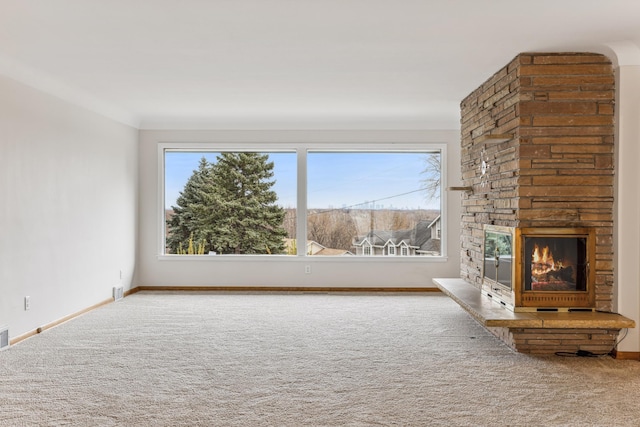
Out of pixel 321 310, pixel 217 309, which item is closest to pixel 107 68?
pixel 217 309

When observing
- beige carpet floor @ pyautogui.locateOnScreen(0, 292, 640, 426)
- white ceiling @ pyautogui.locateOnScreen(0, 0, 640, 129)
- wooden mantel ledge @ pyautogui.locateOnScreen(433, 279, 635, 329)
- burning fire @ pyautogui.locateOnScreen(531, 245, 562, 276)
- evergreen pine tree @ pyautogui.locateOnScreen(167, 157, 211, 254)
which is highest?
white ceiling @ pyautogui.locateOnScreen(0, 0, 640, 129)

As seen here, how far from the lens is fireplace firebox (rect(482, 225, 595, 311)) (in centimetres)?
392

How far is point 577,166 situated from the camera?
3.98 meters

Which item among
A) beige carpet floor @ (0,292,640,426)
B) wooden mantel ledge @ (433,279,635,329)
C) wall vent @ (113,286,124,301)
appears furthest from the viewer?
wall vent @ (113,286,124,301)

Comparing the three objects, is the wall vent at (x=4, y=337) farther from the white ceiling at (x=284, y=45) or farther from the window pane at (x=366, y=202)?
the window pane at (x=366, y=202)

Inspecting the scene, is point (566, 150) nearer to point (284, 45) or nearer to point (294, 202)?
point (284, 45)

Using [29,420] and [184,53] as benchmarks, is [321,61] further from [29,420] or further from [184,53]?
[29,420]

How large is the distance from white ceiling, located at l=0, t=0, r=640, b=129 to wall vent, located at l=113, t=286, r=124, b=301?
2362 mm

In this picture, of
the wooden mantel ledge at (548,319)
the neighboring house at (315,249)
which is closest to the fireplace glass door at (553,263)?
the wooden mantel ledge at (548,319)

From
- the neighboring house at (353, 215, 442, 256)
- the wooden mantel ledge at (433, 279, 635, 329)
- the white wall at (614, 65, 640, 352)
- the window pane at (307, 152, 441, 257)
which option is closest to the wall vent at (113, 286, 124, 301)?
the window pane at (307, 152, 441, 257)

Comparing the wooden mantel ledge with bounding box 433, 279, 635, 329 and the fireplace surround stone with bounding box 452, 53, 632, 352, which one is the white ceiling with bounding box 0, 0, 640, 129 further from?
the wooden mantel ledge with bounding box 433, 279, 635, 329

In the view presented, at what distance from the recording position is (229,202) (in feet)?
23.8

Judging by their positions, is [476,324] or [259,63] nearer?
[259,63]

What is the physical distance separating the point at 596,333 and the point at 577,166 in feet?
4.46
